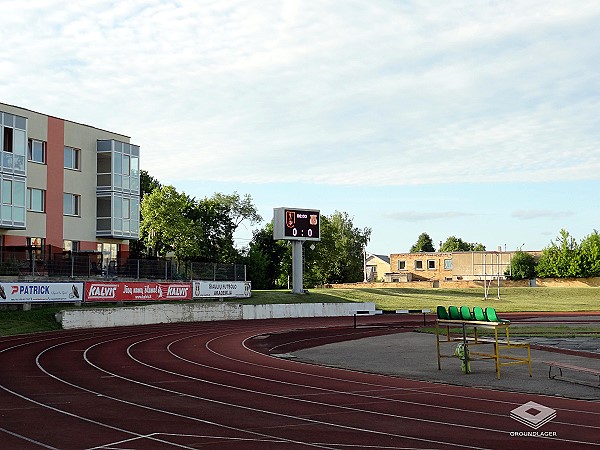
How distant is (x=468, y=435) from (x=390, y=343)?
17.6m

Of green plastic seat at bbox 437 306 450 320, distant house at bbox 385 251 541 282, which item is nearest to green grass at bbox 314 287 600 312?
distant house at bbox 385 251 541 282

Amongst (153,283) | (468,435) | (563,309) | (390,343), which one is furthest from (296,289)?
(468,435)

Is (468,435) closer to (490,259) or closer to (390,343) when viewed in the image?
(390,343)

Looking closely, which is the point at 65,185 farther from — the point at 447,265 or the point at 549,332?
the point at 447,265

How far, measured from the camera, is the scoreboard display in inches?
2218

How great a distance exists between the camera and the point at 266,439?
11.1 m

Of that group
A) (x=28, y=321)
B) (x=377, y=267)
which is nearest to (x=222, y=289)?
(x=28, y=321)

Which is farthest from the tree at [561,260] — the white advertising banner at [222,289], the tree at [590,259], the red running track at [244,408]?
the red running track at [244,408]

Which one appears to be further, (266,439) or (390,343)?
(390,343)

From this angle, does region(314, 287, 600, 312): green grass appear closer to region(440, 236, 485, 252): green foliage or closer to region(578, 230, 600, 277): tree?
region(578, 230, 600, 277): tree

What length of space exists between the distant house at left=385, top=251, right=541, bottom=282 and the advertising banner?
223ft

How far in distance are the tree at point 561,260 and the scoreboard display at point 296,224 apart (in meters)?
42.1

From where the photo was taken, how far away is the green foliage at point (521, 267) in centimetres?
9225

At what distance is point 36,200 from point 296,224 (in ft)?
61.2
